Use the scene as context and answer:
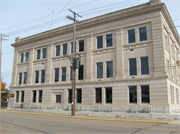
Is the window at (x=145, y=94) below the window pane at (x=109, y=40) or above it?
below

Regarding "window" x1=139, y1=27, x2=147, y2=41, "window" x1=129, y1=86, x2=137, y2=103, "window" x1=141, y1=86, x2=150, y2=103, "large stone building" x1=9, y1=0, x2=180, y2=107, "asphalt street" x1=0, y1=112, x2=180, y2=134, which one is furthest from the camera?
"window" x1=139, y1=27, x2=147, y2=41

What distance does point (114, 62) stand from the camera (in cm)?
2519

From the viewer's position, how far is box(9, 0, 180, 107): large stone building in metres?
22.2

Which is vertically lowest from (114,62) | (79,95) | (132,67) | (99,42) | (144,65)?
(79,95)

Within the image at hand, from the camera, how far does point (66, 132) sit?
10547 millimetres

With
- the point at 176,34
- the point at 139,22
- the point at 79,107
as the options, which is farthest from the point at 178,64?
the point at 79,107

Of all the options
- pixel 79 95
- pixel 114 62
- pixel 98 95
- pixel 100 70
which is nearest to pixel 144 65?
pixel 114 62

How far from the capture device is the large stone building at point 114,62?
22.2 meters

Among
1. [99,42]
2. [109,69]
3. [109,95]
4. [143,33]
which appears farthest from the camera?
[99,42]

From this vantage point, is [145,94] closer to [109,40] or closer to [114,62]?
[114,62]

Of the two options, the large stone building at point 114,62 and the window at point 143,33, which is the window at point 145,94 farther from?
the window at point 143,33

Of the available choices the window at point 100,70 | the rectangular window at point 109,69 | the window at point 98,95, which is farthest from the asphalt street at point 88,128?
the window at point 100,70

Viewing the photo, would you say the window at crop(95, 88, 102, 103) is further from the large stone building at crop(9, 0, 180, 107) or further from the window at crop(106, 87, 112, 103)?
the window at crop(106, 87, 112, 103)

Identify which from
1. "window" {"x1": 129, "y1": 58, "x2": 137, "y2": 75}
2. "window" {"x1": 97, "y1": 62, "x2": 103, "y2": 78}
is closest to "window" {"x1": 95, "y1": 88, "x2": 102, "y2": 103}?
"window" {"x1": 97, "y1": 62, "x2": 103, "y2": 78}
